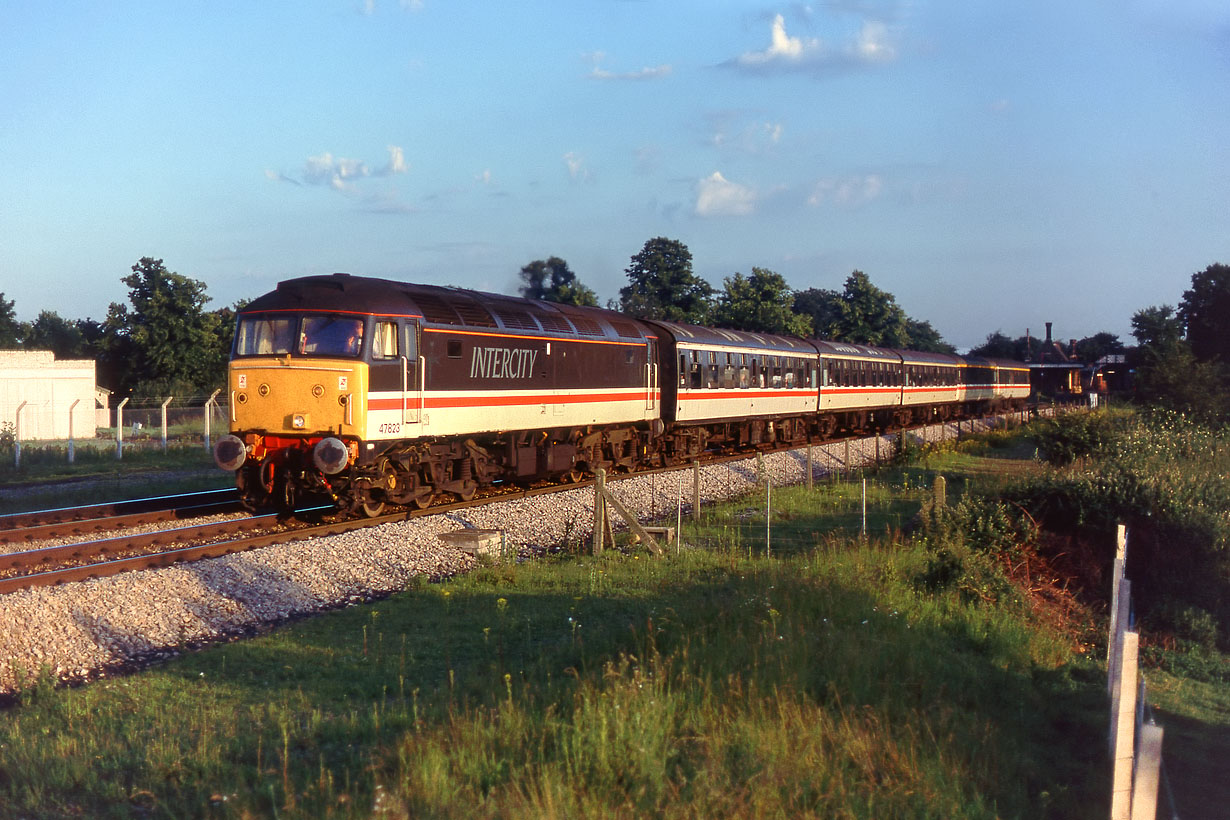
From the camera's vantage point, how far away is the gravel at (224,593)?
934 centimetres

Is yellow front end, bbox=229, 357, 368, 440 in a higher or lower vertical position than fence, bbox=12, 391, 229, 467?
higher

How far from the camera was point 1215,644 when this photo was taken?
42.0ft

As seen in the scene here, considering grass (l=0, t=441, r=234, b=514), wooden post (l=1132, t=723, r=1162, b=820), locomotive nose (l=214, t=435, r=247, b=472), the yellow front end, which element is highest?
the yellow front end

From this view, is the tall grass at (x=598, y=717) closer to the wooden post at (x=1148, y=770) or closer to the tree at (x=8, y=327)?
the wooden post at (x=1148, y=770)

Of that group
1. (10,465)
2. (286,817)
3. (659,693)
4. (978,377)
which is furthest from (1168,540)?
(978,377)

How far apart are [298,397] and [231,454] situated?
133 cm

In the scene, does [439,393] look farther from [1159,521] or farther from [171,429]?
[171,429]

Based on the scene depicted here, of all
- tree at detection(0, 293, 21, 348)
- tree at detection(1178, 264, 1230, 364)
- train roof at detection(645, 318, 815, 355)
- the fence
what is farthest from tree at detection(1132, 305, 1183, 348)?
tree at detection(0, 293, 21, 348)

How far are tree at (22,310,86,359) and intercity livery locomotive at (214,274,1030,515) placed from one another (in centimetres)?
5771

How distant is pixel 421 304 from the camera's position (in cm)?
1633

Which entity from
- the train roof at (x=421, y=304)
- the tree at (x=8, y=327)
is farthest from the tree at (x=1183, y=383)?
the tree at (x=8, y=327)

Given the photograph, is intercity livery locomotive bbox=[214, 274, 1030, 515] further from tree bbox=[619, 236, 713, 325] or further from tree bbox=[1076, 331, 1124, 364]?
tree bbox=[1076, 331, 1124, 364]

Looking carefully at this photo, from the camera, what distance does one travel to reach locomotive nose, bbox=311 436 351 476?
14.5 m

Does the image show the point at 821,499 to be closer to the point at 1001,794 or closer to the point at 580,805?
the point at 1001,794
